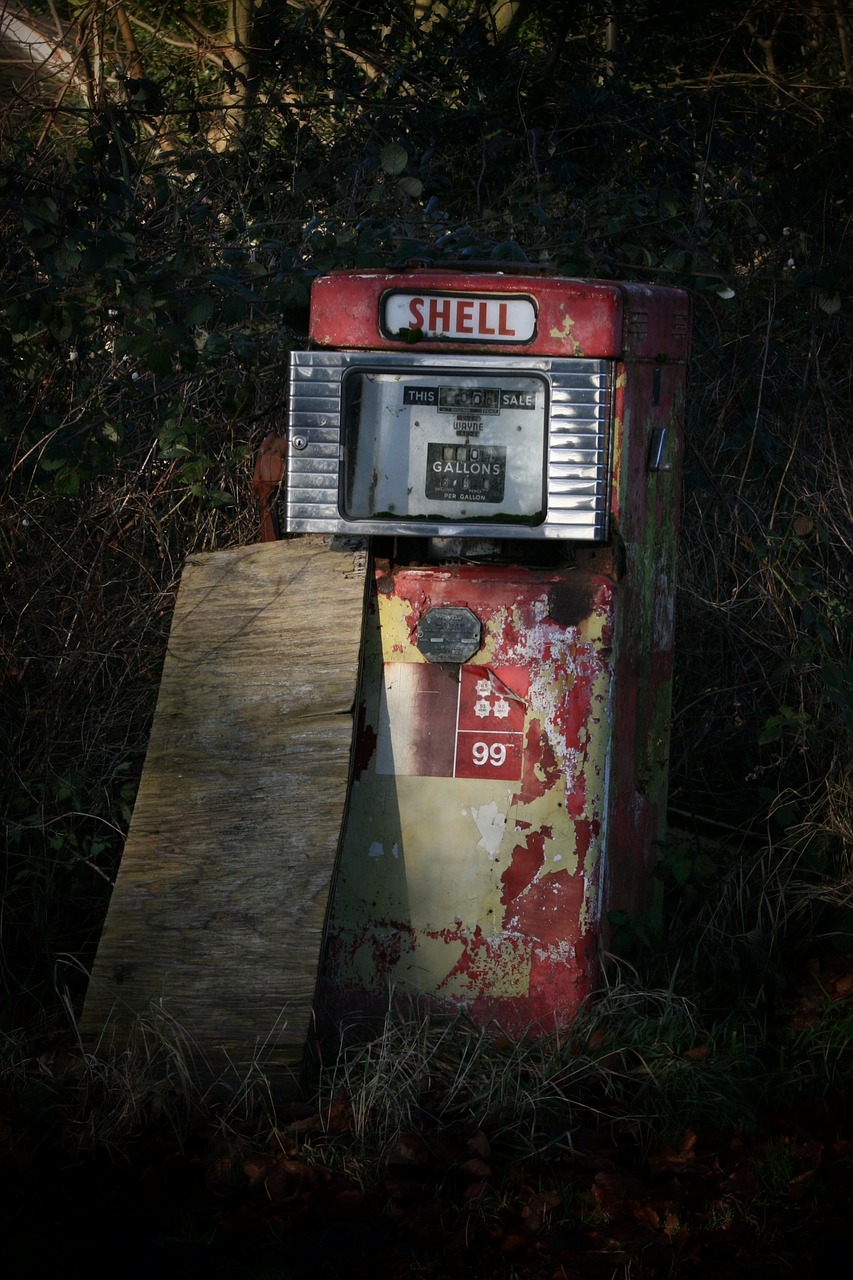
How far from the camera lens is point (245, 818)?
3166 millimetres

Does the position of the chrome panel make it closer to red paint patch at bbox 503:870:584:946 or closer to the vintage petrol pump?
the vintage petrol pump

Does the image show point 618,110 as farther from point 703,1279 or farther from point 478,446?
point 703,1279

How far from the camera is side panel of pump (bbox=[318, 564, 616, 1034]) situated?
3086 mm

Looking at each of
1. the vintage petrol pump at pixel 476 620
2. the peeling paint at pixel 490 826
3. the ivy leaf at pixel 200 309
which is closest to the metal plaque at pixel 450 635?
the vintage petrol pump at pixel 476 620

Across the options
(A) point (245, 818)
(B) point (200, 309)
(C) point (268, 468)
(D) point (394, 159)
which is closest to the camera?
(A) point (245, 818)

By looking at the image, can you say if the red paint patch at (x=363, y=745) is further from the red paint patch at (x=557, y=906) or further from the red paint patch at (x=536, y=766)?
the red paint patch at (x=557, y=906)

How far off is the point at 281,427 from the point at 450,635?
1.64 meters

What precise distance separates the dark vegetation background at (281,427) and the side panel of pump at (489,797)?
0.31 m

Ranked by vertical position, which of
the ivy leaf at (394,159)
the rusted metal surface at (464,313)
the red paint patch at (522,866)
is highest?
the ivy leaf at (394,159)

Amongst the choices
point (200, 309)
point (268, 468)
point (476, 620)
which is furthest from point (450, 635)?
point (200, 309)

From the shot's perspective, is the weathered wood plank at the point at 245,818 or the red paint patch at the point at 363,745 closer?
the weathered wood plank at the point at 245,818

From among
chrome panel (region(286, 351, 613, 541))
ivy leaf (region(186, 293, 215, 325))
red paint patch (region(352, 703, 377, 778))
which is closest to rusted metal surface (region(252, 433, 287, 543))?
ivy leaf (region(186, 293, 215, 325))

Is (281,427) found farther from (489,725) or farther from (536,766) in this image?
(536,766)

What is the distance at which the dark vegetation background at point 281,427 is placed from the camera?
3.68 m
